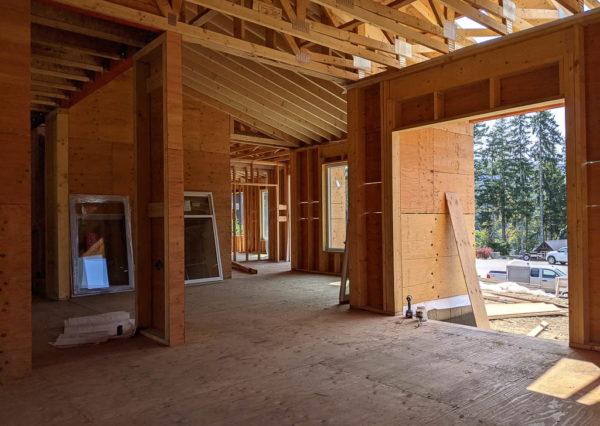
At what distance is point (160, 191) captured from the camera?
4.66 m

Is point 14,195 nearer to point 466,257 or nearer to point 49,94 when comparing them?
point 49,94

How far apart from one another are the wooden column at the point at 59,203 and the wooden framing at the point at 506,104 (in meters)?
4.94

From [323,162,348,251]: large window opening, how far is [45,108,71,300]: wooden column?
5678 mm

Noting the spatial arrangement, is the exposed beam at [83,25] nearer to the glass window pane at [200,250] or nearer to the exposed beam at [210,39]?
the exposed beam at [210,39]

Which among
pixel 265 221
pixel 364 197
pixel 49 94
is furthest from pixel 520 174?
pixel 49 94

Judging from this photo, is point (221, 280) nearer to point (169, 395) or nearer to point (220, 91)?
point (220, 91)

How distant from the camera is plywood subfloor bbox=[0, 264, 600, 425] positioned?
2707 mm

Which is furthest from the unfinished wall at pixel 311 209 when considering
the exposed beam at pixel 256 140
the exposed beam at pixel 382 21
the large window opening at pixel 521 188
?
the large window opening at pixel 521 188

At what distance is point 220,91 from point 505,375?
7226 mm

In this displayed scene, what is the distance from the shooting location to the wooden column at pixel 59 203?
7.14m

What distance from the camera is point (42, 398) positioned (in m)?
3.01

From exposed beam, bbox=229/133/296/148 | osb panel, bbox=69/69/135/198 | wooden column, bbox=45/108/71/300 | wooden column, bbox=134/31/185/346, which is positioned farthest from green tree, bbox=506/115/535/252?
wooden column, bbox=134/31/185/346

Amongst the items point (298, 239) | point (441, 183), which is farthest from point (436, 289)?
point (298, 239)

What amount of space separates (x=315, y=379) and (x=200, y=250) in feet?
19.8
